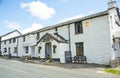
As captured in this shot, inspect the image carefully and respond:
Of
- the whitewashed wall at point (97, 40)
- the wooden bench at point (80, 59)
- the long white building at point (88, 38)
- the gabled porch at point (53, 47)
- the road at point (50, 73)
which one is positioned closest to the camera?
the road at point (50, 73)

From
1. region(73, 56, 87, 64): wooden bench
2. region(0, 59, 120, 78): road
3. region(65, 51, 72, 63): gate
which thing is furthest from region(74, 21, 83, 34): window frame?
region(0, 59, 120, 78): road

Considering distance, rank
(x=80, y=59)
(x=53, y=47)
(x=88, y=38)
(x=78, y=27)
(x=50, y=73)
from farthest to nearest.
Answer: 1. (x=53, y=47)
2. (x=78, y=27)
3. (x=80, y=59)
4. (x=88, y=38)
5. (x=50, y=73)

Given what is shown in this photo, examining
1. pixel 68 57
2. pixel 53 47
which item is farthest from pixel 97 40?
pixel 53 47

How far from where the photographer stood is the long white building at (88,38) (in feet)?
64.7

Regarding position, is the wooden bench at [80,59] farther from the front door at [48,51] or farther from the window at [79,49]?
the front door at [48,51]

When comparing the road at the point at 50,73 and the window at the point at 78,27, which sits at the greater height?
the window at the point at 78,27

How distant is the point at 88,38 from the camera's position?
71.3ft

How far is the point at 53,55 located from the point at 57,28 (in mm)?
4577

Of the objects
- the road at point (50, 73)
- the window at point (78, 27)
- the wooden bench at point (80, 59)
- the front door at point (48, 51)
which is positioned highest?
the window at point (78, 27)

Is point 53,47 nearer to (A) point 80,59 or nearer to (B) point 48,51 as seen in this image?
(B) point 48,51

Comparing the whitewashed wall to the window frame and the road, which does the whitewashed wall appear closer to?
the window frame

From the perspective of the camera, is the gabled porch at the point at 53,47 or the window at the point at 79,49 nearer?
the window at the point at 79,49

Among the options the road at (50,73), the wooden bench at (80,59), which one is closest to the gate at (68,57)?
the wooden bench at (80,59)

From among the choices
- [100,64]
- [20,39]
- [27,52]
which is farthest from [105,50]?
[20,39]
